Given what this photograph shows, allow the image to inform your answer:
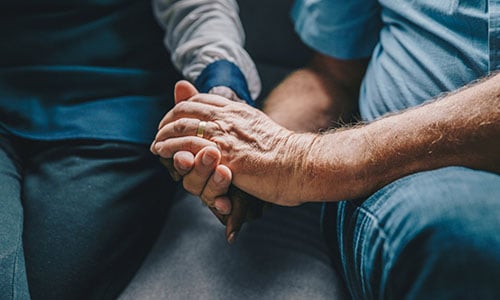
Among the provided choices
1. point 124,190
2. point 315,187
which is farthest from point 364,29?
point 124,190

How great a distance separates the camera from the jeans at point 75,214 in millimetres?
748

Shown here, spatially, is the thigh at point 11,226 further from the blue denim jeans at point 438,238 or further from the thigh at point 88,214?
the blue denim jeans at point 438,238

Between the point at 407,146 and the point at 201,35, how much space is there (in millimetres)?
464

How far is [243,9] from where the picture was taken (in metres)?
1.19

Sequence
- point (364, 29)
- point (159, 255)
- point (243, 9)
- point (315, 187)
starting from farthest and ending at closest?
point (243, 9) < point (364, 29) < point (159, 255) < point (315, 187)

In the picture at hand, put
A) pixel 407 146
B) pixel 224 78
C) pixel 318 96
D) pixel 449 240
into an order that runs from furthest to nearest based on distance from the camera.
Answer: pixel 318 96, pixel 224 78, pixel 407 146, pixel 449 240

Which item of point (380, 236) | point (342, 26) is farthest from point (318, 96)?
point (380, 236)

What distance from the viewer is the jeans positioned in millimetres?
748

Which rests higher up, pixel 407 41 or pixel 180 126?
pixel 407 41

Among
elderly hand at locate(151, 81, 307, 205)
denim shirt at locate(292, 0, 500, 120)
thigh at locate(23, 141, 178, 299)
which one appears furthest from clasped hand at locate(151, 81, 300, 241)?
denim shirt at locate(292, 0, 500, 120)

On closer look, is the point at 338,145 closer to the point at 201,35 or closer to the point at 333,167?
the point at 333,167

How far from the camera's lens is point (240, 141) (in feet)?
2.46

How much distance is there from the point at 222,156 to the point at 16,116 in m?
0.39

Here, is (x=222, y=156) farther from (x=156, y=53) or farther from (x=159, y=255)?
(x=156, y=53)
